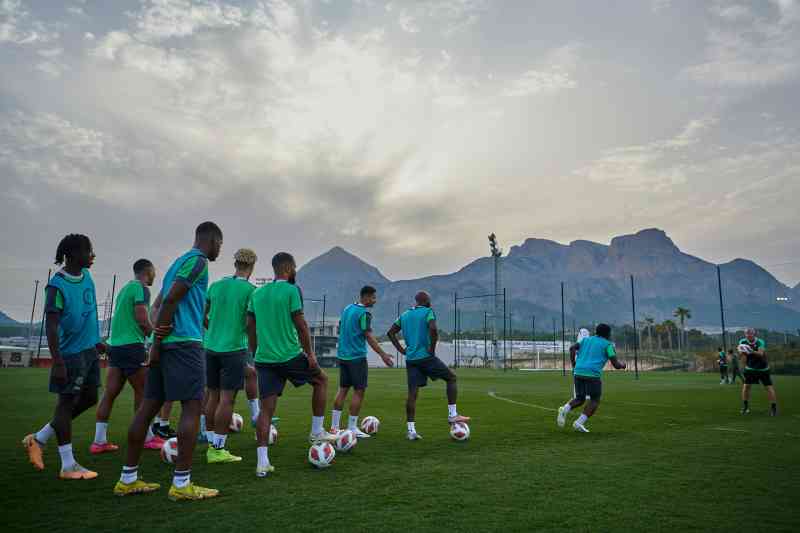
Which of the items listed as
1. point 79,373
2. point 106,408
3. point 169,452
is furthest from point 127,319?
point 169,452

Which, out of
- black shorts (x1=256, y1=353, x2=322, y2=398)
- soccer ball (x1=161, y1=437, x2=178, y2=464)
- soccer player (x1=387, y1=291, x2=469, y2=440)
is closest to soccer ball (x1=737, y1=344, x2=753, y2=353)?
soccer player (x1=387, y1=291, x2=469, y2=440)

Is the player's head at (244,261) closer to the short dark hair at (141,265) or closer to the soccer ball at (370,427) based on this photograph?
the short dark hair at (141,265)

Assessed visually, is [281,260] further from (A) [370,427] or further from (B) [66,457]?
(A) [370,427]

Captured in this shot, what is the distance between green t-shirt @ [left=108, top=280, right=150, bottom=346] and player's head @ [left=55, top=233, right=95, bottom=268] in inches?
53.2

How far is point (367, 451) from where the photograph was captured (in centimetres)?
800

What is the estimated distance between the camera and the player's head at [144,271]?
26.1 ft

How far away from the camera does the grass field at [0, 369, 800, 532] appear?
15.0 ft

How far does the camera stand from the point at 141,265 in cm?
809

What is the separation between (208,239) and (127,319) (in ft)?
10.1

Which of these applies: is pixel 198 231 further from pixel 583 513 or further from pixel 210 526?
pixel 583 513

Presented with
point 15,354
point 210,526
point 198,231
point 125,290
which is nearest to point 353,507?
point 210,526

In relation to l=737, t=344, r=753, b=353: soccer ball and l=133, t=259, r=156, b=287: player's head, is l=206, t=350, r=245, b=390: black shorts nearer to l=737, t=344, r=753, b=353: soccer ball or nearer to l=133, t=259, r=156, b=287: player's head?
l=133, t=259, r=156, b=287: player's head

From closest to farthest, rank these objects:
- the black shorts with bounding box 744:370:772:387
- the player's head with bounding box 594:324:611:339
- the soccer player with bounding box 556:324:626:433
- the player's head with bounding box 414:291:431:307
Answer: the player's head with bounding box 414:291:431:307
the soccer player with bounding box 556:324:626:433
the player's head with bounding box 594:324:611:339
the black shorts with bounding box 744:370:772:387

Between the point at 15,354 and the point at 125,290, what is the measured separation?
5437 cm
